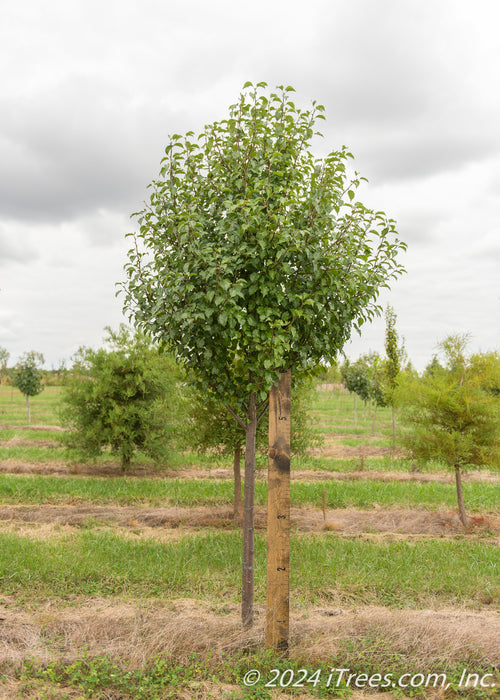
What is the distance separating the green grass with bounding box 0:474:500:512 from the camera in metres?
11.5

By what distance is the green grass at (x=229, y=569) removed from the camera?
6.12 m

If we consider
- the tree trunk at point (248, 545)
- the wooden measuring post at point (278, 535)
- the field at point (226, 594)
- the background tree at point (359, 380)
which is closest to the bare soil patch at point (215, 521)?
the field at point (226, 594)

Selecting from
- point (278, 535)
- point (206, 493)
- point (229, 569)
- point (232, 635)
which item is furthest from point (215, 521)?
point (278, 535)

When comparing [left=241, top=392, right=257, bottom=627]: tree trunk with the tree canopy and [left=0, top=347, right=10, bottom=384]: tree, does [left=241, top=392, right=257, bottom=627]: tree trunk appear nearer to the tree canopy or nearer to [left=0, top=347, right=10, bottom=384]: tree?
the tree canopy

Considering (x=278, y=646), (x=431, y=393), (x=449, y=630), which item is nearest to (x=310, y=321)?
(x=278, y=646)

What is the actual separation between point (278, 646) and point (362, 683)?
740 mm

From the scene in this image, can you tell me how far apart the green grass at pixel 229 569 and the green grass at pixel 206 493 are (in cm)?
311

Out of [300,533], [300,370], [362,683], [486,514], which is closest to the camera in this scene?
[362,683]

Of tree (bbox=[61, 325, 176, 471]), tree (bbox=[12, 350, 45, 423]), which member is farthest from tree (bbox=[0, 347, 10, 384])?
tree (bbox=[61, 325, 176, 471])

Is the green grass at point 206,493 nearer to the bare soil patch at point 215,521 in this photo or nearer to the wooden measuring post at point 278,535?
the bare soil patch at point 215,521

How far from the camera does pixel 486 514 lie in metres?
11.2

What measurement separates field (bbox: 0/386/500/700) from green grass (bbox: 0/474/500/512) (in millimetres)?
56

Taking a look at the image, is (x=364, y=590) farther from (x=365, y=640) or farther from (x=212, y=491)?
(x=212, y=491)

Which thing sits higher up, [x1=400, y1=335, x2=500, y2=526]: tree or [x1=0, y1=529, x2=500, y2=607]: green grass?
[x1=400, y1=335, x2=500, y2=526]: tree
